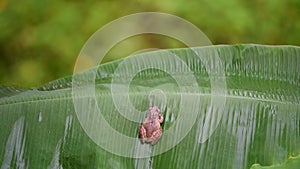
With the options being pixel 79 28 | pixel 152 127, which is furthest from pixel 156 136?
pixel 79 28

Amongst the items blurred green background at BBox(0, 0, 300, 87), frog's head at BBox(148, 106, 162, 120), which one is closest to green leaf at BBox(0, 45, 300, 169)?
frog's head at BBox(148, 106, 162, 120)

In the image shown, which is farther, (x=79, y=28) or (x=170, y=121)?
(x=79, y=28)

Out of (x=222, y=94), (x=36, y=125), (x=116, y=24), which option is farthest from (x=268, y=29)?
(x=36, y=125)

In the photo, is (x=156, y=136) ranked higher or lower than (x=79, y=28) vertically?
lower

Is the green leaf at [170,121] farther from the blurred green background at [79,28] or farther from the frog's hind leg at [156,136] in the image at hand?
the blurred green background at [79,28]

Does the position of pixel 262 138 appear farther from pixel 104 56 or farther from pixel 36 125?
pixel 104 56

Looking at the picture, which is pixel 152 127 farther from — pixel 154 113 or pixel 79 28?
pixel 79 28

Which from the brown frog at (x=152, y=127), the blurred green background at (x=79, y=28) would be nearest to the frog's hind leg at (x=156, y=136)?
the brown frog at (x=152, y=127)
